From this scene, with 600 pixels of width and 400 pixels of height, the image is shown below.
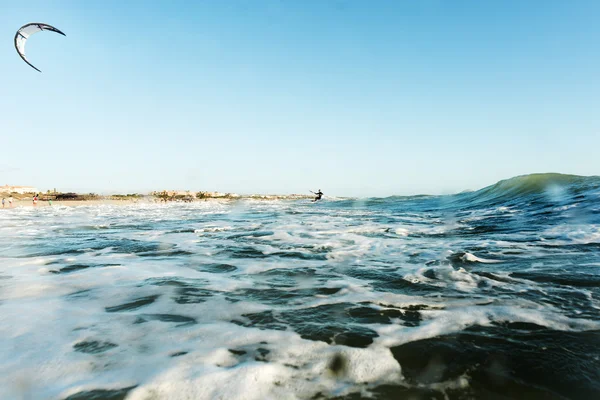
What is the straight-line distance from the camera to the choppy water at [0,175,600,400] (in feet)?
5.79

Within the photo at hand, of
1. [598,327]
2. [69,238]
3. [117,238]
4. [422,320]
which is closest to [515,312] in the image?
[598,327]

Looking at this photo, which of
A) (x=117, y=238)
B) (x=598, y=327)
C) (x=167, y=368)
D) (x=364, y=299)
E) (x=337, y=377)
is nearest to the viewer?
(x=337, y=377)

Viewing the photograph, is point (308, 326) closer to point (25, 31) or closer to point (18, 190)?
point (25, 31)

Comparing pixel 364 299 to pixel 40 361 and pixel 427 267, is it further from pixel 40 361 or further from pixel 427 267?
pixel 40 361

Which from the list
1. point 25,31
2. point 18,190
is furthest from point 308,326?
point 18,190

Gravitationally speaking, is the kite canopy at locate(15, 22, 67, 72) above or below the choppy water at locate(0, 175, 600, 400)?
above

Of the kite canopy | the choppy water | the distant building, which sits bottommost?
the choppy water

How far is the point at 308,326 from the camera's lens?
2.48m

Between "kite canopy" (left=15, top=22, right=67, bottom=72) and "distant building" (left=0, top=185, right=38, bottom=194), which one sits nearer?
"kite canopy" (left=15, top=22, right=67, bottom=72)

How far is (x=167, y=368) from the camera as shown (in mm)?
1959

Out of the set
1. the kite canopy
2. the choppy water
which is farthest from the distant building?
the choppy water

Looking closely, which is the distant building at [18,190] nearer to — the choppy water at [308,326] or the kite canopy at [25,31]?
the kite canopy at [25,31]

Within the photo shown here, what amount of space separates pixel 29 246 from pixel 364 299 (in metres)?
7.01

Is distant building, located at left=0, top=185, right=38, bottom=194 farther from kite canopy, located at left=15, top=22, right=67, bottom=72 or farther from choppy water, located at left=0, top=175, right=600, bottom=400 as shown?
choppy water, located at left=0, top=175, right=600, bottom=400
